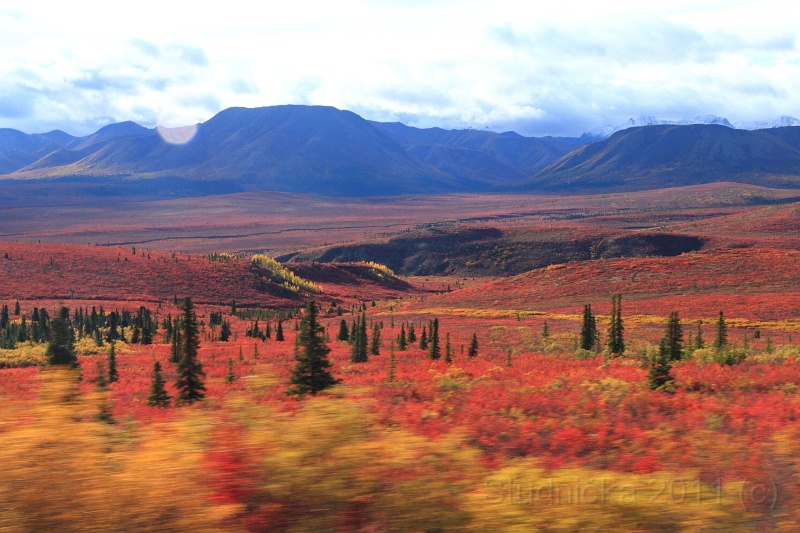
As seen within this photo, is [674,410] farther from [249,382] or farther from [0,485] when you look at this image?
[0,485]

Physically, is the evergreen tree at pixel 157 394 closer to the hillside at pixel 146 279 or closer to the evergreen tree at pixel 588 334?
the evergreen tree at pixel 588 334

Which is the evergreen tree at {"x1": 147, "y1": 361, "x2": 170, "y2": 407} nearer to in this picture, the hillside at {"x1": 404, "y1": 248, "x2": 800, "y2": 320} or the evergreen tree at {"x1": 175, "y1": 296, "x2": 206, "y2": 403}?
the evergreen tree at {"x1": 175, "y1": 296, "x2": 206, "y2": 403}

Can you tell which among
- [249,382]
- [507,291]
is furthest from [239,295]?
[249,382]

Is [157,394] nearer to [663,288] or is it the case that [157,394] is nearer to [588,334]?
[588,334]

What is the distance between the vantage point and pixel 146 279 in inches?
3524

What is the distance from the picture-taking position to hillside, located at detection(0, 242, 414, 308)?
81688 mm

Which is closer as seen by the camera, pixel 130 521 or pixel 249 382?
pixel 130 521

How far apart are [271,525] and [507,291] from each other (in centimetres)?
7166

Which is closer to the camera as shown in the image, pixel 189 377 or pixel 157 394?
pixel 157 394

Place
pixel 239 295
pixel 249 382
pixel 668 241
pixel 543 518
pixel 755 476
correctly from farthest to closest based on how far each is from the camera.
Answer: pixel 668 241, pixel 239 295, pixel 249 382, pixel 755 476, pixel 543 518

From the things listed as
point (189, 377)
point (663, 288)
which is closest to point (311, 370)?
point (189, 377)

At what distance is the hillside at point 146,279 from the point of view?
8169 centimetres

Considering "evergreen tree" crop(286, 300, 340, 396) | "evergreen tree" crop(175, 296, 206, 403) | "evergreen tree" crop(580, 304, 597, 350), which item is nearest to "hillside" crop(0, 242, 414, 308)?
"evergreen tree" crop(580, 304, 597, 350)

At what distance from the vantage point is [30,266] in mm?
88875
